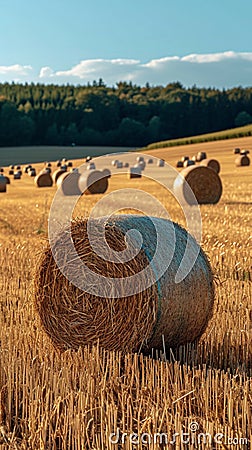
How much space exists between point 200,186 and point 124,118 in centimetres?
7203

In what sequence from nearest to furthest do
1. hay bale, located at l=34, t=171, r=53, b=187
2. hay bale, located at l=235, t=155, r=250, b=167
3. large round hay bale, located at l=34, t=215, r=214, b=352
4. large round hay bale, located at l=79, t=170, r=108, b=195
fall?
1. large round hay bale, located at l=34, t=215, r=214, b=352
2. large round hay bale, located at l=79, t=170, r=108, b=195
3. hay bale, located at l=34, t=171, r=53, b=187
4. hay bale, located at l=235, t=155, r=250, b=167

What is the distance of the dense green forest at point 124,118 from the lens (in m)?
91.3

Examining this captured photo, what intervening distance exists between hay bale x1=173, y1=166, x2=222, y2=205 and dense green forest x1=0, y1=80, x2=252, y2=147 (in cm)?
6692

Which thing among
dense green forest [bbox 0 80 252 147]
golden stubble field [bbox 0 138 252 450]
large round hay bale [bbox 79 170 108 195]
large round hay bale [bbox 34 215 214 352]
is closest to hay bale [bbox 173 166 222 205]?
large round hay bale [bbox 79 170 108 195]

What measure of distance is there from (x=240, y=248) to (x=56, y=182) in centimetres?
2652

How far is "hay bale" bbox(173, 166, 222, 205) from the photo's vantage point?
21656 mm

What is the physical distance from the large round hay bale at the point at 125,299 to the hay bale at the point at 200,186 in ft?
49.7

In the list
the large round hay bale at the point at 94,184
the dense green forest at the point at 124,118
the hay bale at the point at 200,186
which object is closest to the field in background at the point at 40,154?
the dense green forest at the point at 124,118

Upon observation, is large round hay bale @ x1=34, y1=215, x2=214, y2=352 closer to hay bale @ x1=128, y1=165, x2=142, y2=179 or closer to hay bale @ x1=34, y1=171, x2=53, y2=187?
hay bale @ x1=34, y1=171, x2=53, y2=187

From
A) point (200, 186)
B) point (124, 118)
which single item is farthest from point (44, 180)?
point (124, 118)

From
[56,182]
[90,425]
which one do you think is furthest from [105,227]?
[56,182]

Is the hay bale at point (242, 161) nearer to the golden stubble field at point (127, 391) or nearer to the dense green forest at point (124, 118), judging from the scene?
the golden stubble field at point (127, 391)

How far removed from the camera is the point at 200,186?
72.8 feet

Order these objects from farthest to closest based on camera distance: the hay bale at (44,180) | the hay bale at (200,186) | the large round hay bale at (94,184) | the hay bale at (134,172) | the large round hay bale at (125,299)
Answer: the hay bale at (134,172), the hay bale at (44,180), the large round hay bale at (94,184), the hay bale at (200,186), the large round hay bale at (125,299)
